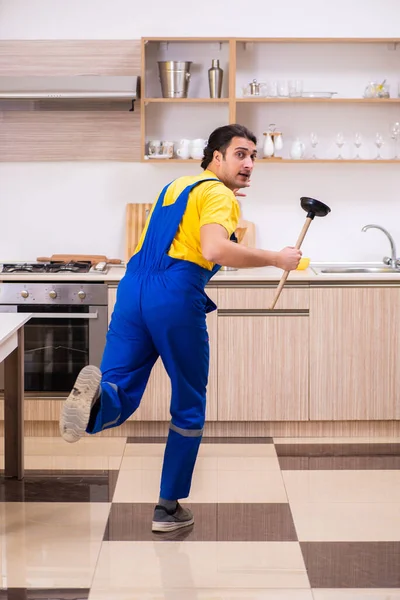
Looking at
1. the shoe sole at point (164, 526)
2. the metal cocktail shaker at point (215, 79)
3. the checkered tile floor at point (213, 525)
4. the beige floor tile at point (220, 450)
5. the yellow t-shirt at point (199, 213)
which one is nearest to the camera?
the checkered tile floor at point (213, 525)

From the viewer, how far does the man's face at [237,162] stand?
316 cm

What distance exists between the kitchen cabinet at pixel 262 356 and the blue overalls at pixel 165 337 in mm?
1324

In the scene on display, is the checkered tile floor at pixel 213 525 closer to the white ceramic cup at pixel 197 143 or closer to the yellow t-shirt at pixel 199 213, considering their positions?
the yellow t-shirt at pixel 199 213

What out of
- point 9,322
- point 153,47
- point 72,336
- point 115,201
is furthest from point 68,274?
point 153,47

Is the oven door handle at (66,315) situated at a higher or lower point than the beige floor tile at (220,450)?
higher

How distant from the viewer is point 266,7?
5031 mm

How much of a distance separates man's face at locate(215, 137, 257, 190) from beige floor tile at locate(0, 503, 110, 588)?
4.63ft

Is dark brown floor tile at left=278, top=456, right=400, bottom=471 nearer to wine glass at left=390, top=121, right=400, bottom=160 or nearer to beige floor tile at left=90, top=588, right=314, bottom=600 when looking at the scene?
beige floor tile at left=90, top=588, right=314, bottom=600

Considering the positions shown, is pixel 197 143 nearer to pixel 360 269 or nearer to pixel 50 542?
pixel 360 269

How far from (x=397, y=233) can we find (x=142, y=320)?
254 centimetres

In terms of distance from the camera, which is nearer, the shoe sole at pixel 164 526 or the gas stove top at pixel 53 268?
the shoe sole at pixel 164 526

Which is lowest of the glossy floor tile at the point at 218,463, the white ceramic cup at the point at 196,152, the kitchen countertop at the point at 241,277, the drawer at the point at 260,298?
the glossy floor tile at the point at 218,463

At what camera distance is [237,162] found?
3166 mm

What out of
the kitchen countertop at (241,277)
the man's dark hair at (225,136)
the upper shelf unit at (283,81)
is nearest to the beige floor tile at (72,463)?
the kitchen countertop at (241,277)
